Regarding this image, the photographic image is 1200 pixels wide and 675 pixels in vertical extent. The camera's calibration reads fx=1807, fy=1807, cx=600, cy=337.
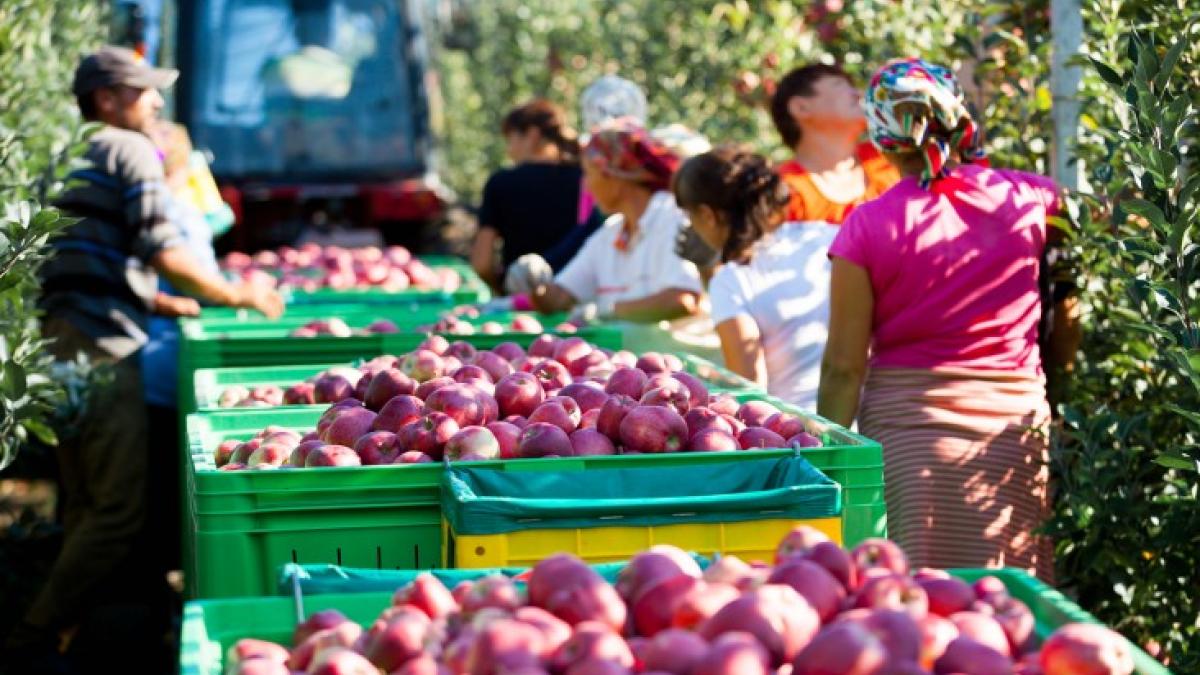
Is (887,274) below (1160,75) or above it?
below

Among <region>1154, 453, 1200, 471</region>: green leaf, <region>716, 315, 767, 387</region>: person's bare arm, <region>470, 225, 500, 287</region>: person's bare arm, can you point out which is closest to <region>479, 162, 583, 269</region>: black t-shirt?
<region>470, 225, 500, 287</region>: person's bare arm

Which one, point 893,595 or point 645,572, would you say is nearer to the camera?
point 893,595

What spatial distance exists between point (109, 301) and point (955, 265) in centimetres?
298

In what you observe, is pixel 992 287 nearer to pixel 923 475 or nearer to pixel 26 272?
pixel 923 475

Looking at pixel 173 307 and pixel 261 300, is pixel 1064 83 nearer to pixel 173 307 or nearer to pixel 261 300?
pixel 261 300

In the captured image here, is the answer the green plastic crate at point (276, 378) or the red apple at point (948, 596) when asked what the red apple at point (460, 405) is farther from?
the red apple at point (948, 596)

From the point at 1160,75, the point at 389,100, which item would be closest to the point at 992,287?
the point at 1160,75

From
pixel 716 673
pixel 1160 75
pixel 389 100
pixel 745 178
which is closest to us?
pixel 716 673

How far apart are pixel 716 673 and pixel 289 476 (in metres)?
1.25

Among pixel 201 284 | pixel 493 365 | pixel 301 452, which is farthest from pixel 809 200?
pixel 301 452

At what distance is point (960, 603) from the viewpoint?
89.7 inches

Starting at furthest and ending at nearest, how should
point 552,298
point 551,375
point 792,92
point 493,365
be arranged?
point 552,298
point 792,92
point 493,365
point 551,375

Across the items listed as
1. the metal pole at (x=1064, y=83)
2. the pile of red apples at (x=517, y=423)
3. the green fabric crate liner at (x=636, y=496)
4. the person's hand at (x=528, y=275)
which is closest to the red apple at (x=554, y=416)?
the pile of red apples at (x=517, y=423)

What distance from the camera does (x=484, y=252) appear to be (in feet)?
26.2
